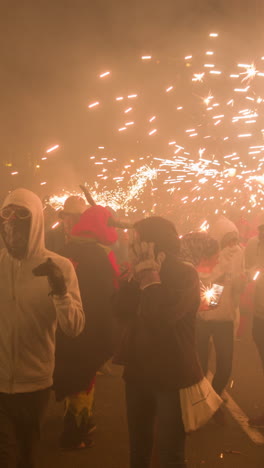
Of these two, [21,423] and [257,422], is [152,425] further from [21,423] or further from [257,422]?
[257,422]

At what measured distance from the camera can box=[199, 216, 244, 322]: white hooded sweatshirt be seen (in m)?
5.06

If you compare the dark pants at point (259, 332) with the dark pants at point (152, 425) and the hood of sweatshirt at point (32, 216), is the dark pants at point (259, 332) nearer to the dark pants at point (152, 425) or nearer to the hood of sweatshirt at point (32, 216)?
the dark pants at point (152, 425)

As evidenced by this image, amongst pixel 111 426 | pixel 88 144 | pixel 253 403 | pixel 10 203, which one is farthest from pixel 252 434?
pixel 88 144

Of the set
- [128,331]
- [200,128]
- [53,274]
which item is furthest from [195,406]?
[200,128]

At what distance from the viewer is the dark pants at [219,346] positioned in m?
5.08

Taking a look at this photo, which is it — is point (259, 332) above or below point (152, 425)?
above

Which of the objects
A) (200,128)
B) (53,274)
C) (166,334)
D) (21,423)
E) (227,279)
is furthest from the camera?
(200,128)

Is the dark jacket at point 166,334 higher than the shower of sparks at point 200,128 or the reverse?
the reverse

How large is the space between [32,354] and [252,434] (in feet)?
9.13

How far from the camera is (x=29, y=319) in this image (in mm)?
2873

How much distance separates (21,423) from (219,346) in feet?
9.10

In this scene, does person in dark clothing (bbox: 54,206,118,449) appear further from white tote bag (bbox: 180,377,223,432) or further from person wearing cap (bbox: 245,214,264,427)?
person wearing cap (bbox: 245,214,264,427)

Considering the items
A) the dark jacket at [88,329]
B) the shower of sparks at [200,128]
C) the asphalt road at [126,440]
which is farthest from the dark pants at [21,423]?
the shower of sparks at [200,128]

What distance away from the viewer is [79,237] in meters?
4.43
